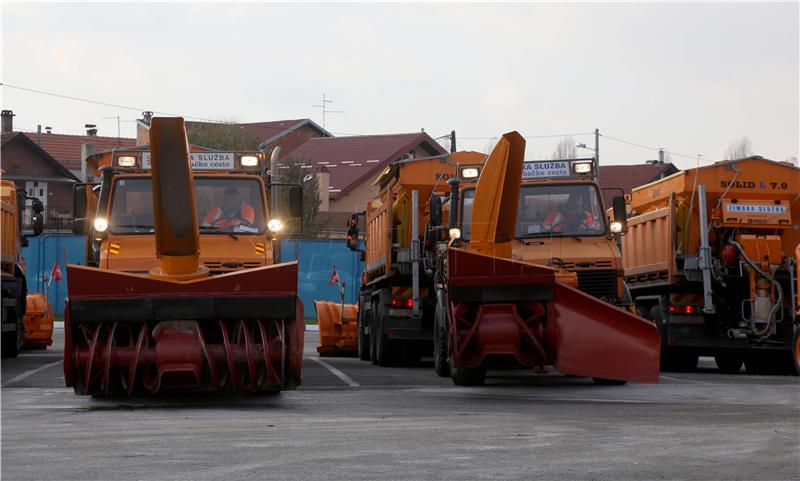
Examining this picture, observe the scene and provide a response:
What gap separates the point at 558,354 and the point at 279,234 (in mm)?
3980

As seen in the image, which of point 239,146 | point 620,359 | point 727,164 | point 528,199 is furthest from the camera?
point 239,146

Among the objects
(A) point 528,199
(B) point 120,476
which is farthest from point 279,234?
(B) point 120,476

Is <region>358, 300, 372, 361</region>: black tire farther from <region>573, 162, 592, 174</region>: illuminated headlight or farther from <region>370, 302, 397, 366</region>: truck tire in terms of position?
<region>573, 162, 592, 174</region>: illuminated headlight

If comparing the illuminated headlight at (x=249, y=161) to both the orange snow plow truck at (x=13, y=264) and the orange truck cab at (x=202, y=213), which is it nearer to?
the orange truck cab at (x=202, y=213)

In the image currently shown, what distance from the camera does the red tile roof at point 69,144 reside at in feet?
279

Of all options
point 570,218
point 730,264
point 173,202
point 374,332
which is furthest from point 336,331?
point 173,202

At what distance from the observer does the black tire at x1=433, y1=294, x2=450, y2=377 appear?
18000mm

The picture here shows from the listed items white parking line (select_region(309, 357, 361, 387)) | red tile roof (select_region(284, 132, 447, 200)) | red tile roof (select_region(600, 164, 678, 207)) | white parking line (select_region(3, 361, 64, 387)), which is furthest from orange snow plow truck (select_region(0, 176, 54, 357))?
red tile roof (select_region(600, 164, 678, 207))

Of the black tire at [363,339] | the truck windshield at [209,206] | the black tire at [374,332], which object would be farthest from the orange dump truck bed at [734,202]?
the truck windshield at [209,206]

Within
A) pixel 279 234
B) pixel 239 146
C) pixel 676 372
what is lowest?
pixel 676 372

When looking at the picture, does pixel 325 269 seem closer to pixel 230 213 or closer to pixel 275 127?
pixel 230 213

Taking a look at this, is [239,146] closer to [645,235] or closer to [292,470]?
[645,235]

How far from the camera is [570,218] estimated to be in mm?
19078

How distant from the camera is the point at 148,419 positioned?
42.0ft
